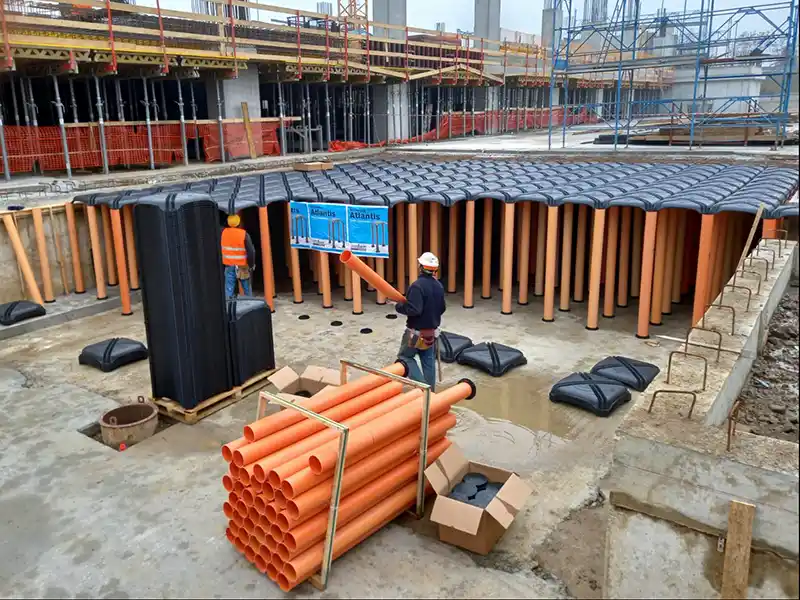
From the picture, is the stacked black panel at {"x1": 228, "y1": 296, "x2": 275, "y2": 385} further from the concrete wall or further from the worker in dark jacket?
the concrete wall

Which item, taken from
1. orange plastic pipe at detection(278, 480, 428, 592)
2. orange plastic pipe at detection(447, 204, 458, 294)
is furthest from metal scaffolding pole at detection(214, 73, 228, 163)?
orange plastic pipe at detection(278, 480, 428, 592)

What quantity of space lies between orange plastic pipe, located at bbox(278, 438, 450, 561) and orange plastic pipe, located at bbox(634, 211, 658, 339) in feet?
16.8

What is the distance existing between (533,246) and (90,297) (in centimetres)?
857

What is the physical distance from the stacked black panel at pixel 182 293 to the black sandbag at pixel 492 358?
3.22 meters

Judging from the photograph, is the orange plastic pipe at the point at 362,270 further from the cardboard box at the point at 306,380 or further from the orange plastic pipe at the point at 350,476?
the cardboard box at the point at 306,380

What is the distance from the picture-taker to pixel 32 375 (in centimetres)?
888

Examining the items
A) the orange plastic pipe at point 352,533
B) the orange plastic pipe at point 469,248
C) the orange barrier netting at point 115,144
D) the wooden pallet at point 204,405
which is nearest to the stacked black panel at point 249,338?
the wooden pallet at point 204,405

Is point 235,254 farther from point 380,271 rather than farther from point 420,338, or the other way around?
point 420,338

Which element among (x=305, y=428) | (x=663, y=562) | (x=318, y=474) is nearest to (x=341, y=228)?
(x=305, y=428)

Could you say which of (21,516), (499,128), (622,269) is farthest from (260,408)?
(499,128)

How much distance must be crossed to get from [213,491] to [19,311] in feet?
21.6

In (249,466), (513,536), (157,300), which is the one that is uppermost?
(157,300)

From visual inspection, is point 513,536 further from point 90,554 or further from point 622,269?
point 622,269

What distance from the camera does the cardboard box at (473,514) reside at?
493cm
